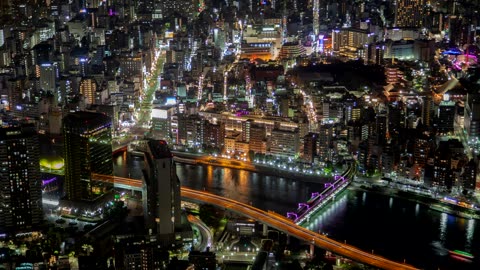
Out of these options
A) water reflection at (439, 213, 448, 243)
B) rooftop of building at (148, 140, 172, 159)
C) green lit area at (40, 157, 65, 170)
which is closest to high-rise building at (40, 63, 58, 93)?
green lit area at (40, 157, 65, 170)

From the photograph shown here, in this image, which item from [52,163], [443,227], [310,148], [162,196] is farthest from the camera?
[310,148]

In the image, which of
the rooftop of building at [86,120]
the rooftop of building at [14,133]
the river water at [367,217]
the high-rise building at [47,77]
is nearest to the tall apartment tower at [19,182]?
the rooftop of building at [14,133]

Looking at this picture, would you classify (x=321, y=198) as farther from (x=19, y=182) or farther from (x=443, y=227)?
(x=19, y=182)

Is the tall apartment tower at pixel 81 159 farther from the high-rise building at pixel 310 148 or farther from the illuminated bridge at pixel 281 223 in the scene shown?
the high-rise building at pixel 310 148

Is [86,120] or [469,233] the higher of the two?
[86,120]

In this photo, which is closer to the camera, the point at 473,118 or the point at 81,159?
the point at 81,159

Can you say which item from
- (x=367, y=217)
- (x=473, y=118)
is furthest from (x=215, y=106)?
(x=367, y=217)

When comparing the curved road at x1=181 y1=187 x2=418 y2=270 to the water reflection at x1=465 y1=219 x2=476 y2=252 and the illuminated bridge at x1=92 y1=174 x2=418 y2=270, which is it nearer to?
the illuminated bridge at x1=92 y1=174 x2=418 y2=270
